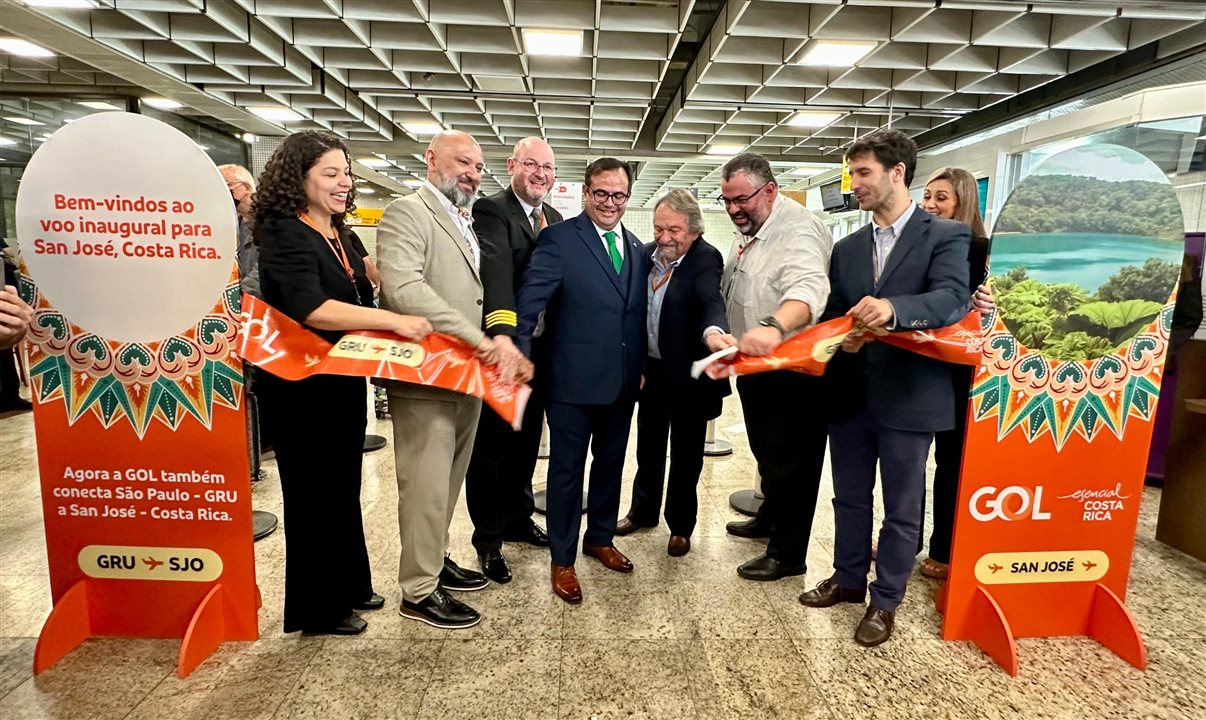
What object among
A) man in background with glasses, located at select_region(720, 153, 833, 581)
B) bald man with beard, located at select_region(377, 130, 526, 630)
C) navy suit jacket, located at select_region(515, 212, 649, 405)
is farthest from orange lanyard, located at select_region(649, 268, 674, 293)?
bald man with beard, located at select_region(377, 130, 526, 630)

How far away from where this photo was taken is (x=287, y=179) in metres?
2.09

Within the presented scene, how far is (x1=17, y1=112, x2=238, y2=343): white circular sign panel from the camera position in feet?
6.59

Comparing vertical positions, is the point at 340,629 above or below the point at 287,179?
below

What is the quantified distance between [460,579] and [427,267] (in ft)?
4.60

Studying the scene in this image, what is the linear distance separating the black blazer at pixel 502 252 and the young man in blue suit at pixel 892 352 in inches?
Result: 50.5

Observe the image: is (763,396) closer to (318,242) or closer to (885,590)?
(885,590)

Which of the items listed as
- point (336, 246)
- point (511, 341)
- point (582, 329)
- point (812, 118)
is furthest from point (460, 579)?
point (812, 118)

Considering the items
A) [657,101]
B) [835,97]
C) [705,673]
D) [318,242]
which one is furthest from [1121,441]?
Result: [657,101]

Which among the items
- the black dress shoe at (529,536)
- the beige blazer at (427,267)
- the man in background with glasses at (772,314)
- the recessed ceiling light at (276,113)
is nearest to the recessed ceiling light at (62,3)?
the recessed ceiling light at (276,113)

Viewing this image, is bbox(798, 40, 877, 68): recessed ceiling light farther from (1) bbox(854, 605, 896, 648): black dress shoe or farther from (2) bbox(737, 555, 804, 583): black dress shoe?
(1) bbox(854, 605, 896, 648): black dress shoe

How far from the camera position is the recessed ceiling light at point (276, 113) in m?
8.77

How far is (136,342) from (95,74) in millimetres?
8823

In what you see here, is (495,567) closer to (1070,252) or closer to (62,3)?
(1070,252)

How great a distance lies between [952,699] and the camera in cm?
212
